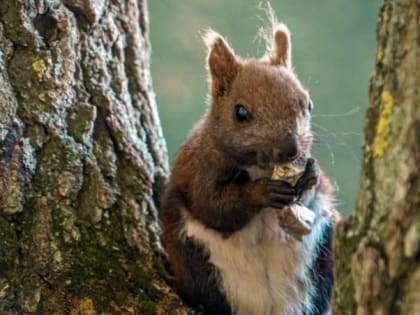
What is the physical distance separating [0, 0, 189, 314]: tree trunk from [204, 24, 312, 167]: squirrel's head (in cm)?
37

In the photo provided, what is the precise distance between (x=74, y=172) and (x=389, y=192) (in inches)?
57.4

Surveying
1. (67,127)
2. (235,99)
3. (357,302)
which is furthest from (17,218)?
(357,302)

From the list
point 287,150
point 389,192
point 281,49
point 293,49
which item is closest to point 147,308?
point 287,150

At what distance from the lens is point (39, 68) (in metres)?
2.70

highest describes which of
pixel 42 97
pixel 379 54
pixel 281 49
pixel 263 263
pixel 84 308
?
pixel 281 49

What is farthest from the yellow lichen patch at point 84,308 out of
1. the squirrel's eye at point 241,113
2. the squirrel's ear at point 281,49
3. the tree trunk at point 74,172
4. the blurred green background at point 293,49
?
the blurred green background at point 293,49

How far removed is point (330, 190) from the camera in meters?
2.82

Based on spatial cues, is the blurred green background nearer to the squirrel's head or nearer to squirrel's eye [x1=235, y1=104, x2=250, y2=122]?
the squirrel's head

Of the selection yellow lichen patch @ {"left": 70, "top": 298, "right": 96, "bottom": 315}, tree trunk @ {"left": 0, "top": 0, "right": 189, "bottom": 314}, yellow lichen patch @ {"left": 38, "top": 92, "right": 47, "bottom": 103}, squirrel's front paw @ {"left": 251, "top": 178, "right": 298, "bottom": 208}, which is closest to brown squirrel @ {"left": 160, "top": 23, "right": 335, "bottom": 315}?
squirrel's front paw @ {"left": 251, "top": 178, "right": 298, "bottom": 208}

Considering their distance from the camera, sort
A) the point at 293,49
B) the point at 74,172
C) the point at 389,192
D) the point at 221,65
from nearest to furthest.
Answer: the point at 389,192, the point at 74,172, the point at 221,65, the point at 293,49

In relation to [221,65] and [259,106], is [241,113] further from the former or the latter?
[221,65]

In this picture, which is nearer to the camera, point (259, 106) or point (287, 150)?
point (287, 150)

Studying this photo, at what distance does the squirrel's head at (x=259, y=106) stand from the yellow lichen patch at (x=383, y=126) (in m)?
0.94

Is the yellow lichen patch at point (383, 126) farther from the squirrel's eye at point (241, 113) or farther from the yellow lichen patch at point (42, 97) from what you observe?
the yellow lichen patch at point (42, 97)
